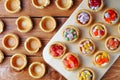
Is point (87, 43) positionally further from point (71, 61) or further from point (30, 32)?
point (30, 32)

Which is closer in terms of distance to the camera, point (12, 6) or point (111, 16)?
point (111, 16)

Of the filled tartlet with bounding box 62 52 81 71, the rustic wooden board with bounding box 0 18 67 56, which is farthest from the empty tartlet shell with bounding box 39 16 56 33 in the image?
the filled tartlet with bounding box 62 52 81 71

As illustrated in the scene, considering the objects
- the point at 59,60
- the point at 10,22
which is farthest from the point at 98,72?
the point at 10,22

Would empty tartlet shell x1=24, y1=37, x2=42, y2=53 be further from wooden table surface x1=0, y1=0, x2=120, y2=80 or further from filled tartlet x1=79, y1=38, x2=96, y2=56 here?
filled tartlet x1=79, y1=38, x2=96, y2=56

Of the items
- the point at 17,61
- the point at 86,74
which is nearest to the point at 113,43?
the point at 86,74

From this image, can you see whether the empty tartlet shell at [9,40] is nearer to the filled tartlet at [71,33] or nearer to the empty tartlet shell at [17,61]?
the empty tartlet shell at [17,61]
